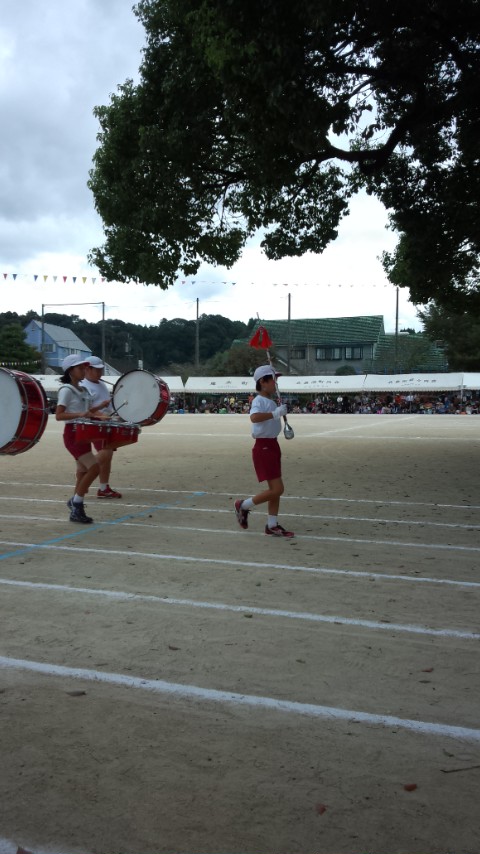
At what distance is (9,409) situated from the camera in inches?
311

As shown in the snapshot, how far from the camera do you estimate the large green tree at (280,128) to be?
9.59 m

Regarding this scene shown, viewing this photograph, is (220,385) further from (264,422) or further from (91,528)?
(264,422)

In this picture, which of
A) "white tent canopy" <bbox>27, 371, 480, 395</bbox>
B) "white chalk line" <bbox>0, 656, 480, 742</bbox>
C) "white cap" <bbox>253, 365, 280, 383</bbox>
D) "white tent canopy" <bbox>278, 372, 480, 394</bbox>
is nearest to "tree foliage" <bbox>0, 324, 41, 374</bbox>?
"white tent canopy" <bbox>27, 371, 480, 395</bbox>

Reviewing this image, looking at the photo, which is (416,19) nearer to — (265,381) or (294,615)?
(265,381)

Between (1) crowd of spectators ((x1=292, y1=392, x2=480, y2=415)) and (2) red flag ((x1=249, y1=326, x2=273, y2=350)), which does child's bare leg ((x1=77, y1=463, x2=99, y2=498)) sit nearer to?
(2) red flag ((x1=249, y1=326, x2=273, y2=350))

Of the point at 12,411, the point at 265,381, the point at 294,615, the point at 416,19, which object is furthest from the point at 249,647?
the point at 416,19

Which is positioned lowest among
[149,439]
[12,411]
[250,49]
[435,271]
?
[149,439]

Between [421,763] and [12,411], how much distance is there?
624 cm

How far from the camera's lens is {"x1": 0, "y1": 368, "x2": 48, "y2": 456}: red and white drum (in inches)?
308

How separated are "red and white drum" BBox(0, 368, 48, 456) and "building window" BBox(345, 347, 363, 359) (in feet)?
217

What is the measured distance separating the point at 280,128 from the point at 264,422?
4.93 metres

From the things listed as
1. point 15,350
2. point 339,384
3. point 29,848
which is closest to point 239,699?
point 29,848

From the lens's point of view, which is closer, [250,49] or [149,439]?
[250,49]

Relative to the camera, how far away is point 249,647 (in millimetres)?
4129
